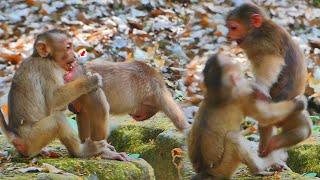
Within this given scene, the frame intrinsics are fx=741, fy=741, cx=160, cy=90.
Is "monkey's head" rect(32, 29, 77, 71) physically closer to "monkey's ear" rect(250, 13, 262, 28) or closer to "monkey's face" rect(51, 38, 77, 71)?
"monkey's face" rect(51, 38, 77, 71)

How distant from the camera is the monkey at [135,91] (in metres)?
8.02

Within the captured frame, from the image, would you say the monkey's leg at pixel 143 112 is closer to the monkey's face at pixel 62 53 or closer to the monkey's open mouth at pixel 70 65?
the monkey's open mouth at pixel 70 65

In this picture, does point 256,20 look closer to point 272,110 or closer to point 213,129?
point 272,110

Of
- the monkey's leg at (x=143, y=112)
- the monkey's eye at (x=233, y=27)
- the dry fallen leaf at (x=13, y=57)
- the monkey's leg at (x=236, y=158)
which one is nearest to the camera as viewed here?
the monkey's leg at (x=236, y=158)

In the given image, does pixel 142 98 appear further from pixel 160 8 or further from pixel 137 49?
pixel 160 8

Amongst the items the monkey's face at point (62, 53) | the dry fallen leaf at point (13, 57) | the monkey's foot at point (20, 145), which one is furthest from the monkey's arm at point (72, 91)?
the dry fallen leaf at point (13, 57)

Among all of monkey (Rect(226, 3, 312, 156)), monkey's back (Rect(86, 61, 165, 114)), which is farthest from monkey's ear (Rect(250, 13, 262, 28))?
monkey's back (Rect(86, 61, 165, 114))

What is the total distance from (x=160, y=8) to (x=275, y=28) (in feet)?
25.8

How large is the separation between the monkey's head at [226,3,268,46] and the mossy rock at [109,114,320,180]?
49.5 inches

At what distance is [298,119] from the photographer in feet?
21.9

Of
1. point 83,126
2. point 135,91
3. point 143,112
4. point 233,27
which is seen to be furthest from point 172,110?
point 233,27

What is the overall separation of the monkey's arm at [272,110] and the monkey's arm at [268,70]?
0.25 metres

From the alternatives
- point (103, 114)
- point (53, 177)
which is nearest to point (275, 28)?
point (103, 114)

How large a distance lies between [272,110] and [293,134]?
1.69ft
